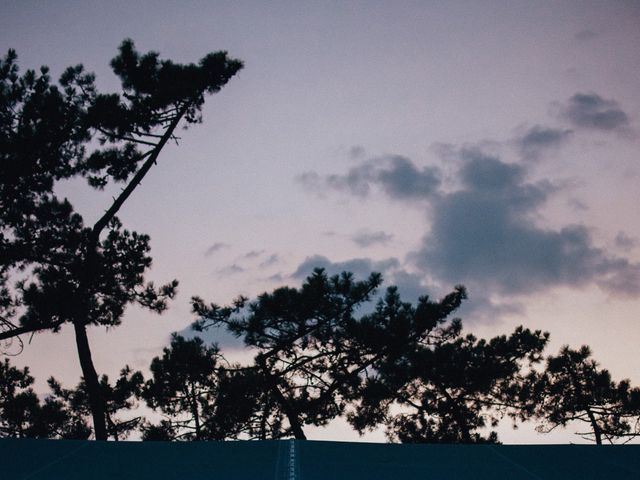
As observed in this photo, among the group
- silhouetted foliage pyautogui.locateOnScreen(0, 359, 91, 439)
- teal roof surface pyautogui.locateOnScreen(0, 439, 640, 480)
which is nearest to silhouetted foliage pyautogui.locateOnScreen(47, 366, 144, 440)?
silhouetted foliage pyautogui.locateOnScreen(0, 359, 91, 439)

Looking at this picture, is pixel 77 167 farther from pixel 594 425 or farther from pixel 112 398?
pixel 594 425

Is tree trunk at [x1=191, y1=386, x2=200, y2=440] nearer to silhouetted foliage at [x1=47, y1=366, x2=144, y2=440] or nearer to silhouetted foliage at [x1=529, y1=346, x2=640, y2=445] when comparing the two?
silhouetted foliage at [x1=47, y1=366, x2=144, y2=440]

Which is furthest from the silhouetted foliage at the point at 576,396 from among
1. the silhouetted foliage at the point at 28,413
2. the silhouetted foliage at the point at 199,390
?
the silhouetted foliage at the point at 28,413

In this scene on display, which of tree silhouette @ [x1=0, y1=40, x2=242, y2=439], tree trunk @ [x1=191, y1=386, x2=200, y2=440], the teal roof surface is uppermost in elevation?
tree silhouette @ [x1=0, y1=40, x2=242, y2=439]

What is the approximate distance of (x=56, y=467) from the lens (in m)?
2.59

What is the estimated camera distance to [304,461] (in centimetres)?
278

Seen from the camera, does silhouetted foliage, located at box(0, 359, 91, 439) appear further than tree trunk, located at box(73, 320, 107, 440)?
Yes

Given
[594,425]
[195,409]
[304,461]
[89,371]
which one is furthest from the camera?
[594,425]

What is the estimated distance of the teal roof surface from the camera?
256cm

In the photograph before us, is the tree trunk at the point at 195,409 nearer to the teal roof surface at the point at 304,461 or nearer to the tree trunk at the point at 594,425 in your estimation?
the teal roof surface at the point at 304,461

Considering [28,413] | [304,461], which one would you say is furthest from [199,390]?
[304,461]

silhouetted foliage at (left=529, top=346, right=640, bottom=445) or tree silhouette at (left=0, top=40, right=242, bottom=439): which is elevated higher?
tree silhouette at (left=0, top=40, right=242, bottom=439)

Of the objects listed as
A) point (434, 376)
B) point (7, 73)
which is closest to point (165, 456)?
point (434, 376)

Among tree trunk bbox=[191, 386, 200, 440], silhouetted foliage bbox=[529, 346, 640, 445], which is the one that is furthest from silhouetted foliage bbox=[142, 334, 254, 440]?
silhouetted foliage bbox=[529, 346, 640, 445]
